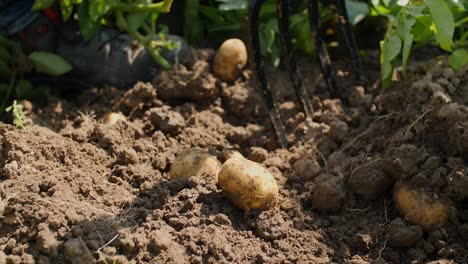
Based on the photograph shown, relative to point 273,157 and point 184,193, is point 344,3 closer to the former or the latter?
point 273,157

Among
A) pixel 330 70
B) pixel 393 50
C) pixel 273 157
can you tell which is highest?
pixel 393 50

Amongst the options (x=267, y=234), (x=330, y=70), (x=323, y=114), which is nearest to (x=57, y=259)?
(x=267, y=234)

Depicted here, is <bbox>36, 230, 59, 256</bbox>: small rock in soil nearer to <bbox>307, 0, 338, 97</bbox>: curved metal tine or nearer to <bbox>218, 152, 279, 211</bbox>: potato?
<bbox>218, 152, 279, 211</bbox>: potato

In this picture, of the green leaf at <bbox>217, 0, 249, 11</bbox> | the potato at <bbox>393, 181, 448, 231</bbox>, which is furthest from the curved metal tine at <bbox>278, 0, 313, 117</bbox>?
the potato at <bbox>393, 181, 448, 231</bbox>

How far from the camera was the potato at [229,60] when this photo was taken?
310 cm

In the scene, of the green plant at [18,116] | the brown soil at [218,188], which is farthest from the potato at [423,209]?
the green plant at [18,116]

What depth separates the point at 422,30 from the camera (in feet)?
9.11

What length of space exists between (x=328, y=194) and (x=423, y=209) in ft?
1.08

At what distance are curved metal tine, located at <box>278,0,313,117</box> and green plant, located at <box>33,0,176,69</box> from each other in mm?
479

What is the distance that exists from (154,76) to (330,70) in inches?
31.9

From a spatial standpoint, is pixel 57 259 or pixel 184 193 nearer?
pixel 57 259

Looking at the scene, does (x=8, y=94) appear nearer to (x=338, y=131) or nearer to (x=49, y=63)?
(x=49, y=63)

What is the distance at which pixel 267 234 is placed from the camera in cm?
228

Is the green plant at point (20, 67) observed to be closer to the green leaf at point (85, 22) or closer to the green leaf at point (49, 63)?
the green leaf at point (49, 63)
